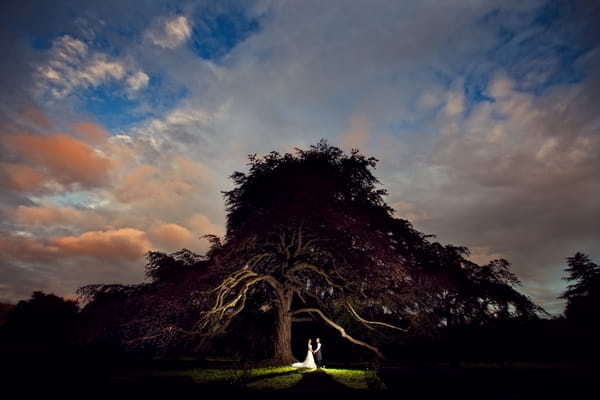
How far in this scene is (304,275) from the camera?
20688 millimetres

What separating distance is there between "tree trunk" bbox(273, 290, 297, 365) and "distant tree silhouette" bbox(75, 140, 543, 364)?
5cm

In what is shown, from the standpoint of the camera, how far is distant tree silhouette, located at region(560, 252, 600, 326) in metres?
36.0

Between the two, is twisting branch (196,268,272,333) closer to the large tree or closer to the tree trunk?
the large tree

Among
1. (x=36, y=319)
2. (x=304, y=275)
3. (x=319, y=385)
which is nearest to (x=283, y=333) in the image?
(x=304, y=275)

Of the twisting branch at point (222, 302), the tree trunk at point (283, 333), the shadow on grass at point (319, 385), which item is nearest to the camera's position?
the shadow on grass at point (319, 385)

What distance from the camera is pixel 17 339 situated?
37.7 m

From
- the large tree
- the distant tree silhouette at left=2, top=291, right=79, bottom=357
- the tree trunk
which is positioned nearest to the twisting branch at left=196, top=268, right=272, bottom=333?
the large tree

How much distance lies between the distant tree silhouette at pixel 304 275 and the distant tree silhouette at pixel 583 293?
73.5ft

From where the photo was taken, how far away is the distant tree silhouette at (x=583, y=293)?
3601 centimetres

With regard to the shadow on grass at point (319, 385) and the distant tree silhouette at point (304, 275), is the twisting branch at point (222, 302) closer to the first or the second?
the distant tree silhouette at point (304, 275)

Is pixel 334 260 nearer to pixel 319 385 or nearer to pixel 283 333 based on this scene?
pixel 283 333

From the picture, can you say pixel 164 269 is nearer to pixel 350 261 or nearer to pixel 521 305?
pixel 350 261

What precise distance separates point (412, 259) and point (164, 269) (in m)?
14.1

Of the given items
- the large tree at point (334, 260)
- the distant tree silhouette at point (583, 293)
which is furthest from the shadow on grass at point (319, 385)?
the distant tree silhouette at point (583, 293)
